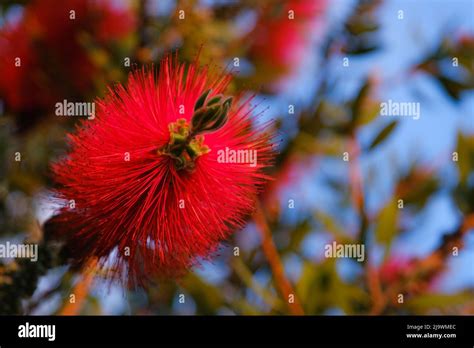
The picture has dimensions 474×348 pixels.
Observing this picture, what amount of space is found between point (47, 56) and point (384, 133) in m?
0.84

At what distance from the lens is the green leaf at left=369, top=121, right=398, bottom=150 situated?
1.55m

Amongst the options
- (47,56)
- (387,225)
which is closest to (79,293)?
(47,56)

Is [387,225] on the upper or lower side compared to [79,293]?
upper

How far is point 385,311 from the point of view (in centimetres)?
151

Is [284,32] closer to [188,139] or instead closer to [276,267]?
[276,267]

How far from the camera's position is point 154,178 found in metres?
1.01

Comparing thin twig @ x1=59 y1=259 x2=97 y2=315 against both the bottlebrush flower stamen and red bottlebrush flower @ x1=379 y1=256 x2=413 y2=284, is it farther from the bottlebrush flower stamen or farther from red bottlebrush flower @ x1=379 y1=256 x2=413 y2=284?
red bottlebrush flower @ x1=379 y1=256 x2=413 y2=284

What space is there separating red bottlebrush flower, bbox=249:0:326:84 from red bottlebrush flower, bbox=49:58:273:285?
759 mm

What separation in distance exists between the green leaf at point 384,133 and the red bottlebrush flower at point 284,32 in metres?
0.33

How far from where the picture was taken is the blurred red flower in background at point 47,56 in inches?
61.7
